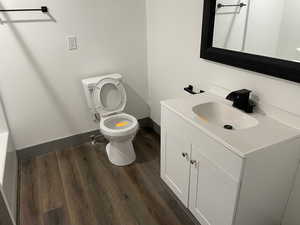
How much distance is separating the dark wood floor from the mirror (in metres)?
1.28

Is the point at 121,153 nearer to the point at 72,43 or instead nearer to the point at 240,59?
the point at 72,43

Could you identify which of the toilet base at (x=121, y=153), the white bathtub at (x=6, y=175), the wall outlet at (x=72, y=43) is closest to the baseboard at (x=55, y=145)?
the white bathtub at (x=6, y=175)

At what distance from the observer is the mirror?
1296 mm

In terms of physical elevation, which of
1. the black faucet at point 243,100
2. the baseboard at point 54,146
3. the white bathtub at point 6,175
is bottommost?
the baseboard at point 54,146

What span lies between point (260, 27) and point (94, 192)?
5.87ft

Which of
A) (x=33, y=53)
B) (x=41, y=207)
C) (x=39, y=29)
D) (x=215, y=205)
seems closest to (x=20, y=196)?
(x=41, y=207)

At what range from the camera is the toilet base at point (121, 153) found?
7.42ft

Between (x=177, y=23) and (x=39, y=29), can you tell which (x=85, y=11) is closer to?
(x=39, y=29)

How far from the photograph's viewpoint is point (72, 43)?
2285 millimetres

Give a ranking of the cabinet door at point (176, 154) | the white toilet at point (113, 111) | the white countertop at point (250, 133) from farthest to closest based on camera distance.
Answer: the white toilet at point (113, 111), the cabinet door at point (176, 154), the white countertop at point (250, 133)

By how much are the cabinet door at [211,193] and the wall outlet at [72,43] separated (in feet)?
5.23

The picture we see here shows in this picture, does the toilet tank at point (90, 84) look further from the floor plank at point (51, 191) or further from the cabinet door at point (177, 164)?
the cabinet door at point (177, 164)

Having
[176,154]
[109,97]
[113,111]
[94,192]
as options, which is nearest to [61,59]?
[109,97]

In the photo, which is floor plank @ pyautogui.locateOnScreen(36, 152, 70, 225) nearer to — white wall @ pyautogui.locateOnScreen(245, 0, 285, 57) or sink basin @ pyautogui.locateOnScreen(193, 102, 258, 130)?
sink basin @ pyautogui.locateOnScreen(193, 102, 258, 130)
